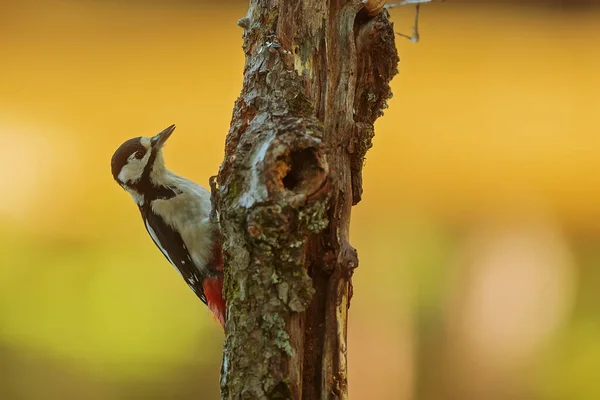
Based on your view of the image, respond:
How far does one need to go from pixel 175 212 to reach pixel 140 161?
0.59ft

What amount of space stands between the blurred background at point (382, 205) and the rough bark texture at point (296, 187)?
1.10m

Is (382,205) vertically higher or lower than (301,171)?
higher

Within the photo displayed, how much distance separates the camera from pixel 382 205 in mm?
2377

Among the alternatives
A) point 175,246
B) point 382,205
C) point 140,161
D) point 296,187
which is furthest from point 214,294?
point 382,205

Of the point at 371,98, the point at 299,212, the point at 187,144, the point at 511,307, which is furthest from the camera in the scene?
the point at 511,307

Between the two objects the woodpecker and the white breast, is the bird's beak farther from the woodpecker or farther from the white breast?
the white breast

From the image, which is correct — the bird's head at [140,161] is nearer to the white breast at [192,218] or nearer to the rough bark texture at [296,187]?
the white breast at [192,218]

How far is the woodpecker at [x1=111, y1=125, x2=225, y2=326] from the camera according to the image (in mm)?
1644

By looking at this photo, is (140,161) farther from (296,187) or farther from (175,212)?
(296,187)

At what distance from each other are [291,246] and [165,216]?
2.68 ft

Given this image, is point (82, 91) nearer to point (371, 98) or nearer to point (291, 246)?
point (371, 98)

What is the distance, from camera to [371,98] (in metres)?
1.21

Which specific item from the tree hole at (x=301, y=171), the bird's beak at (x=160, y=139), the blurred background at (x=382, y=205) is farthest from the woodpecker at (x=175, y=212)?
the tree hole at (x=301, y=171)

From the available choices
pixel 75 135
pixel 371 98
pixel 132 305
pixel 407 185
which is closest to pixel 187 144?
Answer: pixel 75 135
